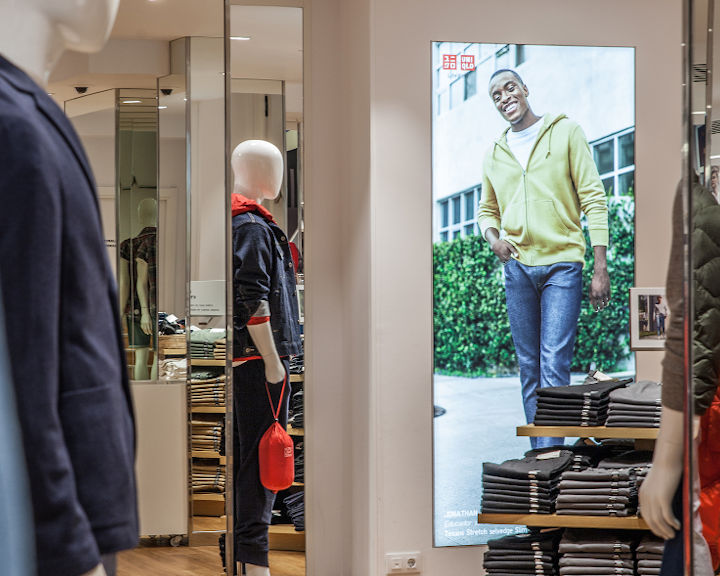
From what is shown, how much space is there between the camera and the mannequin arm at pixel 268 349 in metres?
3.68

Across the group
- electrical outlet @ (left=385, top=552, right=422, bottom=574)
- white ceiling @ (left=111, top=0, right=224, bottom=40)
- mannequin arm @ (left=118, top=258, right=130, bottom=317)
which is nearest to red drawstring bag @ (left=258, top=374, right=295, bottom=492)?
electrical outlet @ (left=385, top=552, right=422, bottom=574)

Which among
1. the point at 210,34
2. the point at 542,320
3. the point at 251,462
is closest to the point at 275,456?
the point at 251,462

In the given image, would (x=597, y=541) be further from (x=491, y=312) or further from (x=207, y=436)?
(x=207, y=436)

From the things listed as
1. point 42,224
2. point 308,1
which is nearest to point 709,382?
point 42,224

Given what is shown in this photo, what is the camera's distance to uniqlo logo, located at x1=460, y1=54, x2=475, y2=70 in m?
3.58

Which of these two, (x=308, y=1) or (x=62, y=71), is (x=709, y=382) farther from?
(x=308, y=1)

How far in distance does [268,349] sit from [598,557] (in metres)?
1.58

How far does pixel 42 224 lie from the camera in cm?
92

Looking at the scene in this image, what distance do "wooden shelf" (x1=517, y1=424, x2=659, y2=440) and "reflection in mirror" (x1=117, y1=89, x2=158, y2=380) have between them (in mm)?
1929

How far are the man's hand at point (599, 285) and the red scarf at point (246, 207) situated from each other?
143cm

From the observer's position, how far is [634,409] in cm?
304

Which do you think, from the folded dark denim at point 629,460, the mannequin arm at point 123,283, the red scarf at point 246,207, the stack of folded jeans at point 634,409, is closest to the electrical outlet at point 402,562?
the folded dark denim at point 629,460

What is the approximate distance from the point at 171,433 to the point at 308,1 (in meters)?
2.93

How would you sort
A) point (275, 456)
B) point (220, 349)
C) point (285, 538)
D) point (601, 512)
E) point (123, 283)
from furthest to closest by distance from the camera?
point (285, 538)
point (275, 456)
point (601, 512)
point (220, 349)
point (123, 283)
